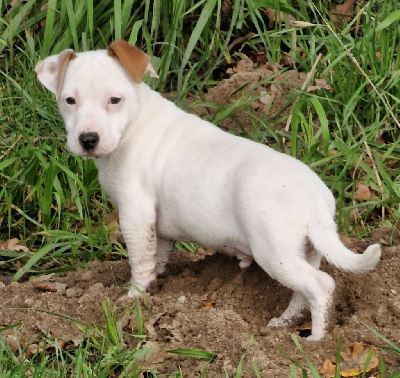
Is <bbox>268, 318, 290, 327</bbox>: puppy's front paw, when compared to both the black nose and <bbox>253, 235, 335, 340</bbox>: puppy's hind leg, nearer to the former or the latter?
<bbox>253, 235, 335, 340</bbox>: puppy's hind leg

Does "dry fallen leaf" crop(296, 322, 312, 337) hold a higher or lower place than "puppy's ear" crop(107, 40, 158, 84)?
lower

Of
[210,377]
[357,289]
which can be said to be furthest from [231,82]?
[210,377]

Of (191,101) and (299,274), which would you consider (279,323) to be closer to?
(299,274)

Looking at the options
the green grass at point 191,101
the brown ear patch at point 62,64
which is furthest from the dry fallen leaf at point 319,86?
the brown ear patch at point 62,64

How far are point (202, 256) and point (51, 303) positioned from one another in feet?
3.80

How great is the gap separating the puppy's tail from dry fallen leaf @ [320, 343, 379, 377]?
1.20ft

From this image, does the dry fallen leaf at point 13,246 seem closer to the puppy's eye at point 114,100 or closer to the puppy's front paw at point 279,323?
the puppy's eye at point 114,100

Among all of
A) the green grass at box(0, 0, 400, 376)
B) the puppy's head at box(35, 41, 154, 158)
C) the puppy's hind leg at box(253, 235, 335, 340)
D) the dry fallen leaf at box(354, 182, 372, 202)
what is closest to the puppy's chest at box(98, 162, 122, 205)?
the puppy's head at box(35, 41, 154, 158)

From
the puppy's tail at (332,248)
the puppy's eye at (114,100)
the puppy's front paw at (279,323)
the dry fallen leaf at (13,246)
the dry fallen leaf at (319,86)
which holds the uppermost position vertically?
the puppy's eye at (114,100)

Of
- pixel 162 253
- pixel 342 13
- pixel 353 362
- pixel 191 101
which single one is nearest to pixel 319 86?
pixel 191 101

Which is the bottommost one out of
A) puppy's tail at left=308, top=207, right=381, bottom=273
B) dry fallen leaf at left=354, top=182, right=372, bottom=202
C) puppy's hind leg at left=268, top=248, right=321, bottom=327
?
dry fallen leaf at left=354, top=182, right=372, bottom=202

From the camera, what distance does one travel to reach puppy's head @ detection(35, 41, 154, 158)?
468 cm

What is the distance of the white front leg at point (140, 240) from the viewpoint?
5020 millimetres

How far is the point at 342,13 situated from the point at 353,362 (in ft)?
13.9
